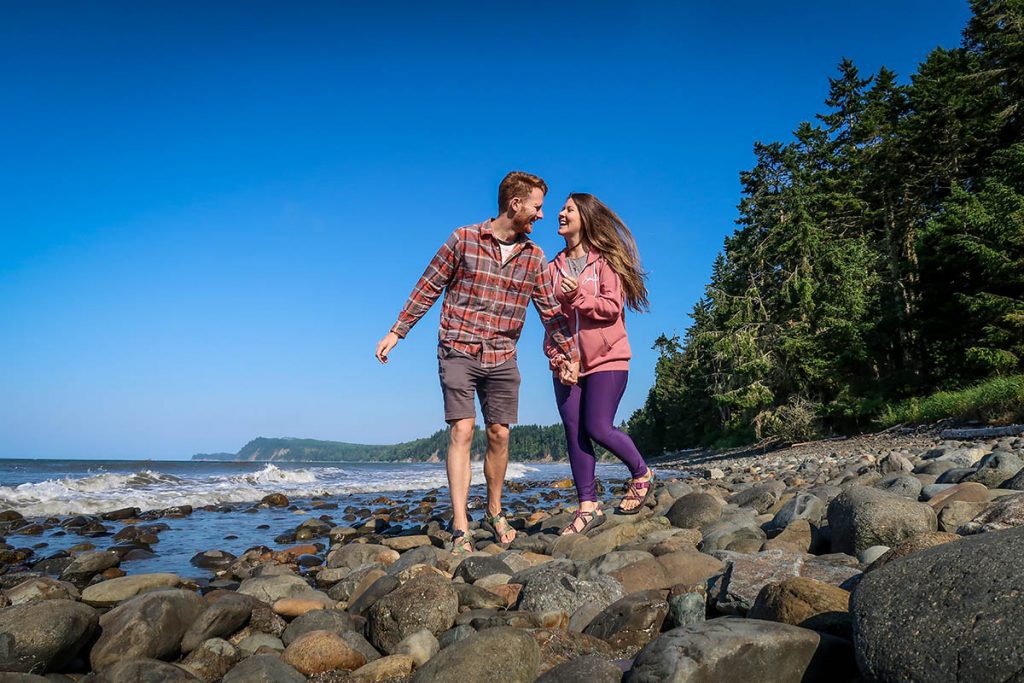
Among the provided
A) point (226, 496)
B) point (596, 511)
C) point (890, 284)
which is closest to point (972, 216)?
point (890, 284)

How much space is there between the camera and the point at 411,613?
3020 millimetres

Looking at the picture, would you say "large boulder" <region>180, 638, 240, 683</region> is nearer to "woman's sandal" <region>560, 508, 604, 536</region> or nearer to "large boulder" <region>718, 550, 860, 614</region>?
"large boulder" <region>718, 550, 860, 614</region>

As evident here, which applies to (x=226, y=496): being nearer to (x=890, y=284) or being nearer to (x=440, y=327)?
(x=440, y=327)

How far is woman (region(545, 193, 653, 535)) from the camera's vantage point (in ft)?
15.7

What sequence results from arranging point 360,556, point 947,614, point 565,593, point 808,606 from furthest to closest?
point 360,556
point 565,593
point 808,606
point 947,614

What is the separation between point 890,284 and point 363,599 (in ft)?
92.2

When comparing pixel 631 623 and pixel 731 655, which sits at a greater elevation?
pixel 731 655

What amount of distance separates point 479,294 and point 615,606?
97.5 inches

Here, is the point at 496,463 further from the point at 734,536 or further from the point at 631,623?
the point at 631,623

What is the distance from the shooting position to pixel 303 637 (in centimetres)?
290

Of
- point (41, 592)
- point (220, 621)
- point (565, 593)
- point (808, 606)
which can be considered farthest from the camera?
point (41, 592)

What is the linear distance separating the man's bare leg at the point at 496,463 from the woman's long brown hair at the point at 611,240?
1.39 meters

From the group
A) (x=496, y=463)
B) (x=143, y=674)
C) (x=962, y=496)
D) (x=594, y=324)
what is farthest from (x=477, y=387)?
(x=962, y=496)

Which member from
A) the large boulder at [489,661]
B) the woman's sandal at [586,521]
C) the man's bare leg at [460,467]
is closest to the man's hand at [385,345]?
the man's bare leg at [460,467]
